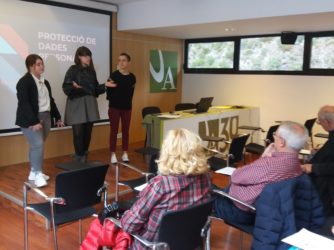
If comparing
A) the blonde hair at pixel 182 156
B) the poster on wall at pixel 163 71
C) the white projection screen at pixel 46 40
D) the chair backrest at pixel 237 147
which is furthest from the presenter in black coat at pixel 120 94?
the blonde hair at pixel 182 156

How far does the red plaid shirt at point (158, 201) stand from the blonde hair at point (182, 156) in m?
0.04

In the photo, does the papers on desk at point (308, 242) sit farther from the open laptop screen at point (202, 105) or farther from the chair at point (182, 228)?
the open laptop screen at point (202, 105)

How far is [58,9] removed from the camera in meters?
4.93

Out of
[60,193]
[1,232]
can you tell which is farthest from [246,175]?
[1,232]

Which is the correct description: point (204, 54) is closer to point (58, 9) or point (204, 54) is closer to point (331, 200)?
point (58, 9)

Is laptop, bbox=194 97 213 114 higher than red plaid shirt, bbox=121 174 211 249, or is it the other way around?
laptop, bbox=194 97 213 114

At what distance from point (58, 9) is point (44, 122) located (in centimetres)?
200

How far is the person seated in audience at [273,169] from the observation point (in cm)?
202

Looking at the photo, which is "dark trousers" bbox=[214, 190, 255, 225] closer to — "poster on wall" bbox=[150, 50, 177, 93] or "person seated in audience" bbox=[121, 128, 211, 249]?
"person seated in audience" bbox=[121, 128, 211, 249]

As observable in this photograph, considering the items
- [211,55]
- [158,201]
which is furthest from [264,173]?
[211,55]

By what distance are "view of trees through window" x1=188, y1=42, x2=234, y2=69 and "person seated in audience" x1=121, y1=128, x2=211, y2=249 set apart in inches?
208

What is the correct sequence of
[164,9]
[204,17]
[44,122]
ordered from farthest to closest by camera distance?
1. [164,9]
2. [204,17]
3. [44,122]

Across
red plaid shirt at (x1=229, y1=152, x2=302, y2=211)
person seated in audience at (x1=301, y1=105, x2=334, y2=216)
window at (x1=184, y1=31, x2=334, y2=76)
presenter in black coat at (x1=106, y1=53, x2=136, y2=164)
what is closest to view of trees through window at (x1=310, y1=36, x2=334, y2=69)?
window at (x1=184, y1=31, x2=334, y2=76)

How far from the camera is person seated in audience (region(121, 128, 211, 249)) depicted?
5.64 feet
